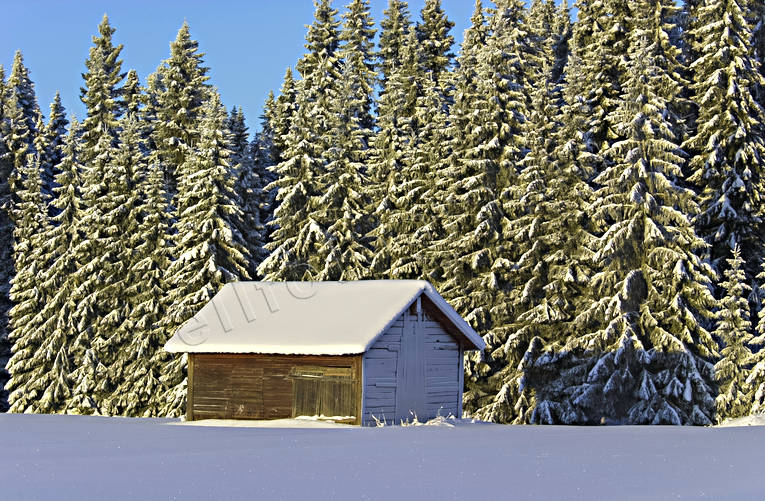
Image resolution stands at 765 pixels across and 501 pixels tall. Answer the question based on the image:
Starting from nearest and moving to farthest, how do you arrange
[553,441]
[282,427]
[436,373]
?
[553,441]
[282,427]
[436,373]

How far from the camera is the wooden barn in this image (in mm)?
30656

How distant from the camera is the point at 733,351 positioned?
122ft

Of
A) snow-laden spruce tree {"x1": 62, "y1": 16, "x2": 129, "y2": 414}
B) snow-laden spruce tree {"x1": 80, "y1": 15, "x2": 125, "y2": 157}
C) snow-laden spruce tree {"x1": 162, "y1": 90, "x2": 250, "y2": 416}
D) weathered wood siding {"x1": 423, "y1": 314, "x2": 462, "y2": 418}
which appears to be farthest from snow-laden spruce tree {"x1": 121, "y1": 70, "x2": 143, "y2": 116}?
weathered wood siding {"x1": 423, "y1": 314, "x2": 462, "y2": 418}

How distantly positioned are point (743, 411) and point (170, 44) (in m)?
36.8

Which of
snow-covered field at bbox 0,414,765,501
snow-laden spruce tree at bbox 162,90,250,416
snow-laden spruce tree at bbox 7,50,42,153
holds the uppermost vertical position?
snow-laden spruce tree at bbox 7,50,42,153

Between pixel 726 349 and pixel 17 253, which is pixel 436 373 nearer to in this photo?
pixel 726 349

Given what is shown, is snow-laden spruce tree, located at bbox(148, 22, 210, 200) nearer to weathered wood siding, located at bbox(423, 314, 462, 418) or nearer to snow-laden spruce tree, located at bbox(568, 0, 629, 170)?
snow-laden spruce tree, located at bbox(568, 0, 629, 170)

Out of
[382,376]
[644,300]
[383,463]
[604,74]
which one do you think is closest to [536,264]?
[644,300]

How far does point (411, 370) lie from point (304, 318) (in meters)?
4.18

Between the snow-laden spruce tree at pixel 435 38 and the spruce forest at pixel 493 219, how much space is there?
4.12 metres

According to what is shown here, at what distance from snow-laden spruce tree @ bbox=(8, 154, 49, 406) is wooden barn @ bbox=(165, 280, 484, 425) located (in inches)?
780

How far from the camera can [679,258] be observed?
3581 centimetres

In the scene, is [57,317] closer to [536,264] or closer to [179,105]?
[179,105]

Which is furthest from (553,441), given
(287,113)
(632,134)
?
(287,113)
